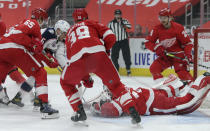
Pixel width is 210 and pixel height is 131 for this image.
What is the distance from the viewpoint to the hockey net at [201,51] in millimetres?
3689

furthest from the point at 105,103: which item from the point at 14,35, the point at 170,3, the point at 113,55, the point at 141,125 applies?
the point at 170,3

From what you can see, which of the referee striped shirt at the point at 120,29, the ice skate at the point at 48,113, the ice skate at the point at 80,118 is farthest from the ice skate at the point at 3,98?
the referee striped shirt at the point at 120,29

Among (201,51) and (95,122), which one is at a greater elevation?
(201,51)

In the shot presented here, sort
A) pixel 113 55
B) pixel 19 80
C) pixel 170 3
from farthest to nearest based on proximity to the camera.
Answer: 1. pixel 170 3
2. pixel 113 55
3. pixel 19 80

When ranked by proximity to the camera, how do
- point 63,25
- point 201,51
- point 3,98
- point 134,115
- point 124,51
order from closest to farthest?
point 134,115 < point 63,25 < point 3,98 < point 201,51 < point 124,51

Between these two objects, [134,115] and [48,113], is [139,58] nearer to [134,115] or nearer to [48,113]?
[48,113]

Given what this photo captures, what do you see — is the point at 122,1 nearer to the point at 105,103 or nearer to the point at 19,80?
the point at 19,80

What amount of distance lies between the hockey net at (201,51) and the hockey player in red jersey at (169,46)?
71 mm

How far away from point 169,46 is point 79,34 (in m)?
1.51

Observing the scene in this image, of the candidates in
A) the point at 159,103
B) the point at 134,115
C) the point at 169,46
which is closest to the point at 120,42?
the point at 169,46

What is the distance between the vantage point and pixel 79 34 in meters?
2.72

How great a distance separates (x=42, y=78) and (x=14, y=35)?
0.45m

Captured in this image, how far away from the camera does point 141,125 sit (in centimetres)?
263

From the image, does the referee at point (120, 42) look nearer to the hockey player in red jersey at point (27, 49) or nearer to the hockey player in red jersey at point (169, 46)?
the hockey player in red jersey at point (169, 46)
